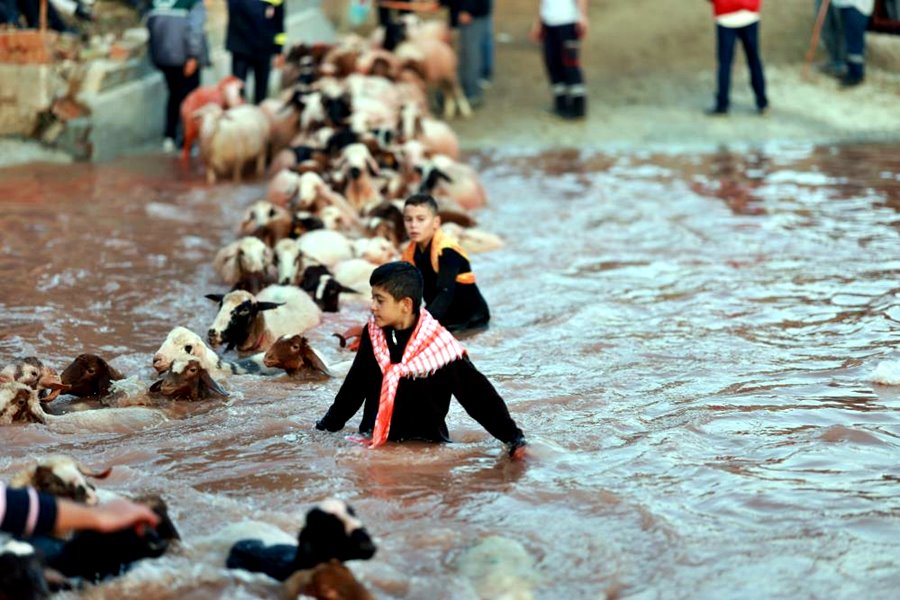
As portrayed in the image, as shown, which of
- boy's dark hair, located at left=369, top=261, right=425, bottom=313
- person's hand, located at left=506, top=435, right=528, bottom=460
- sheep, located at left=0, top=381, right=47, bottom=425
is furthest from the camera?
sheep, located at left=0, top=381, right=47, bottom=425

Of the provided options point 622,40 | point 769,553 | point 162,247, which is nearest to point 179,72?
point 162,247

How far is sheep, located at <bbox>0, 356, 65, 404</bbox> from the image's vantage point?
622 cm

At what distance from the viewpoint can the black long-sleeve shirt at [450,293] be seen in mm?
7469

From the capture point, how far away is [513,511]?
489 centimetres

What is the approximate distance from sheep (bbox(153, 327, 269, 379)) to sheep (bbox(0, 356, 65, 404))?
0.50 meters

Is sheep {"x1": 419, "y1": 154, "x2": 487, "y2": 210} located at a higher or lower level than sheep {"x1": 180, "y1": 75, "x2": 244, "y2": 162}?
lower

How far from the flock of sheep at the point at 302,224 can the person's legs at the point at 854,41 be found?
15.5ft

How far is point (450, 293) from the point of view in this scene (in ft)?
24.6

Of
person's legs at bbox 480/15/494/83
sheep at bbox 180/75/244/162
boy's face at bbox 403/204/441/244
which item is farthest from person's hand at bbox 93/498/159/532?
person's legs at bbox 480/15/494/83

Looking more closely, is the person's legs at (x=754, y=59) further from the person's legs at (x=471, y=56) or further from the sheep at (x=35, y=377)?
the sheep at (x=35, y=377)

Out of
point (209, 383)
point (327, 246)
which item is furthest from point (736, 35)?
point (209, 383)

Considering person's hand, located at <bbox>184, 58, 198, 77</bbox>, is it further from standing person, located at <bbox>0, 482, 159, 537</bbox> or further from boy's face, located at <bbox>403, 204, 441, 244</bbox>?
standing person, located at <bbox>0, 482, 159, 537</bbox>

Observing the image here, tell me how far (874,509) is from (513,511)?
49.8 inches

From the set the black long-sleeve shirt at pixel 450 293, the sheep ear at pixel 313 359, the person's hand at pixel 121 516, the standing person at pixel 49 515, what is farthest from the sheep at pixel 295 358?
the standing person at pixel 49 515
